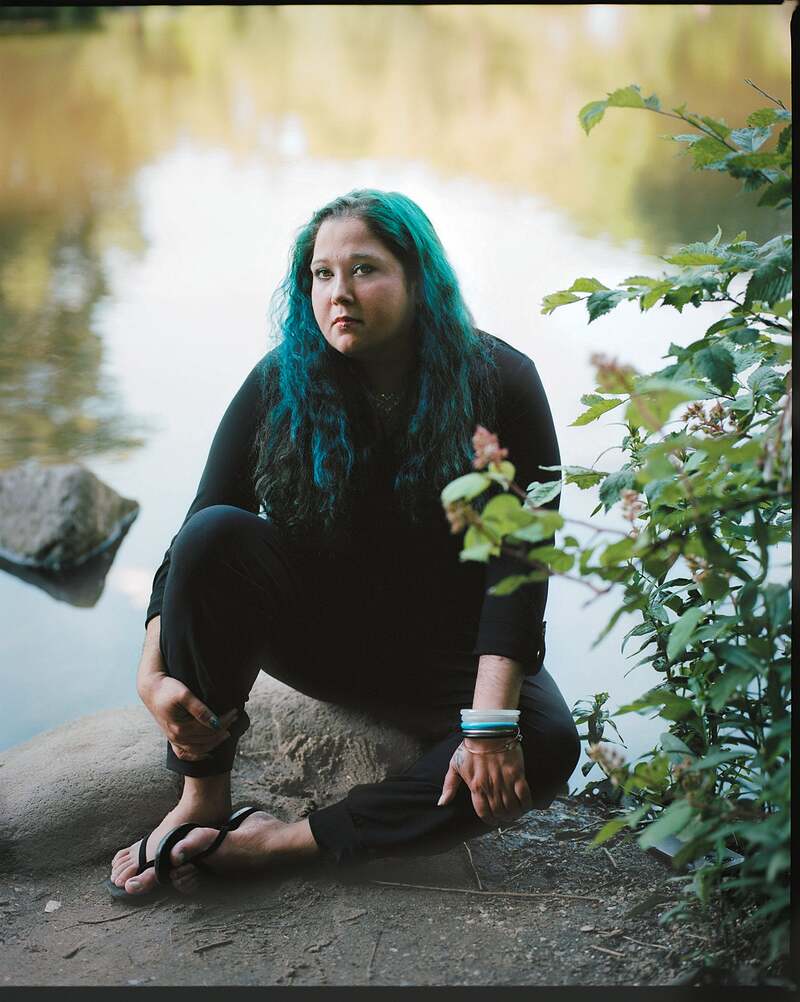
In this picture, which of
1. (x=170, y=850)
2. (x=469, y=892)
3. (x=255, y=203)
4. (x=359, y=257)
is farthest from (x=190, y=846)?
(x=255, y=203)

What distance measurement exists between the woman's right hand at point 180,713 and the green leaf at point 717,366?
0.99 metres

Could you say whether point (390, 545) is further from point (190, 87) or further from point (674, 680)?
point (190, 87)

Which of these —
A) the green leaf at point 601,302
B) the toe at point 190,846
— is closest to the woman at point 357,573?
the toe at point 190,846

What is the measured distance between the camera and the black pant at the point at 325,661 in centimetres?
178

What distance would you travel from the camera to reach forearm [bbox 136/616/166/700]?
1.83 meters

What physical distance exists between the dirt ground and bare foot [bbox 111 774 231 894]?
52 millimetres

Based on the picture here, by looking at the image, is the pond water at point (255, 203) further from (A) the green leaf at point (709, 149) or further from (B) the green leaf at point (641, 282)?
(B) the green leaf at point (641, 282)

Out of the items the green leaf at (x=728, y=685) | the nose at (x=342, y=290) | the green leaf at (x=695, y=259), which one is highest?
the nose at (x=342, y=290)

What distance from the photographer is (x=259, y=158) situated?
410 centimetres

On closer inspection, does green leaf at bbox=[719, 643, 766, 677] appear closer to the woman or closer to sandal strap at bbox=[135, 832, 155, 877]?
the woman

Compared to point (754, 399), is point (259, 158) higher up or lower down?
higher up

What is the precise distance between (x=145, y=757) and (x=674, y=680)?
1.04 metres

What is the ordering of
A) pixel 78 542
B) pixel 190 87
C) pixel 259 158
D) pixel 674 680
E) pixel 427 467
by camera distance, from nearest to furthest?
pixel 674 680 → pixel 427 467 → pixel 78 542 → pixel 190 87 → pixel 259 158

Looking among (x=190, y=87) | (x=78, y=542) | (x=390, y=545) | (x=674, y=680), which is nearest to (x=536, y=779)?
(x=674, y=680)
